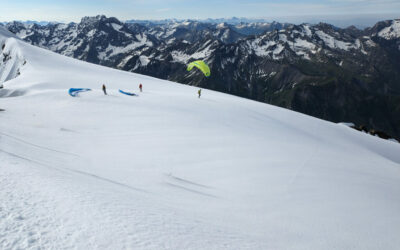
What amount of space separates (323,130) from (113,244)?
3192cm

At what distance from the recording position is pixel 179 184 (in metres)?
12.8

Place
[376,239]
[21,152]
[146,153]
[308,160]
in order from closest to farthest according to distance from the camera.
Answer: [376,239] < [21,152] < [146,153] < [308,160]

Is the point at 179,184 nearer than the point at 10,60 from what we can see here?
Yes

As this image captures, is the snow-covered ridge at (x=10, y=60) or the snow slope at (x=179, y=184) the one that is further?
the snow-covered ridge at (x=10, y=60)

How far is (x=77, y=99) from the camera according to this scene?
31703mm

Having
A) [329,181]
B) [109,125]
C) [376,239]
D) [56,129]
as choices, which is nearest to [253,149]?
[329,181]

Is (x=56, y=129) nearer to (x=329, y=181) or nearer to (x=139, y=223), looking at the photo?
(x=139, y=223)

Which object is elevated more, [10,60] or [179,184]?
[10,60]

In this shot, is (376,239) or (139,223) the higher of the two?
(139,223)

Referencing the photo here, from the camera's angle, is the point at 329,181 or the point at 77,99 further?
the point at 77,99

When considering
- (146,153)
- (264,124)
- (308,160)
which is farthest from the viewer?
(264,124)

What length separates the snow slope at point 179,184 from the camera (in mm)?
7172

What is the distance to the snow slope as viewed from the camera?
23.5ft

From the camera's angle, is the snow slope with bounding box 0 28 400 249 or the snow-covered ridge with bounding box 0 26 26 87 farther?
the snow-covered ridge with bounding box 0 26 26 87
